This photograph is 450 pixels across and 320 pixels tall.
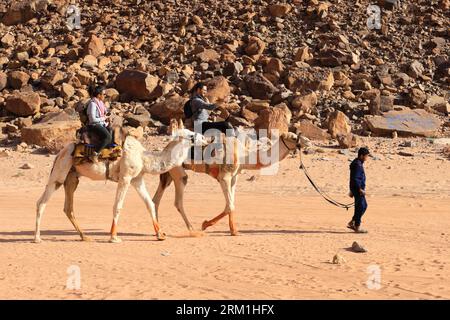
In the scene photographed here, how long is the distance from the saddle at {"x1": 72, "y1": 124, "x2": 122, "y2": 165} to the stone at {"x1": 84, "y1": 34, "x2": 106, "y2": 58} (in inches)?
1000

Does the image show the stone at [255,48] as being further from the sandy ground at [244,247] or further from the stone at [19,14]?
the sandy ground at [244,247]

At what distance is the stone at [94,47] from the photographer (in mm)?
36531

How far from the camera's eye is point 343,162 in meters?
22.8

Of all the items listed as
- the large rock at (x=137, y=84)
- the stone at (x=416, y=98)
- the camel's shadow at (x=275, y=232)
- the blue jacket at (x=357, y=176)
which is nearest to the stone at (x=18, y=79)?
the large rock at (x=137, y=84)

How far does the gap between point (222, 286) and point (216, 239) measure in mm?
3346

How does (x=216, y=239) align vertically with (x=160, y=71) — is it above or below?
below

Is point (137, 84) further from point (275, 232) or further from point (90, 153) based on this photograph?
point (90, 153)

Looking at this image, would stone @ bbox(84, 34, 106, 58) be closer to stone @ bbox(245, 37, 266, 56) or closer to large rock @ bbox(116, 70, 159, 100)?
large rock @ bbox(116, 70, 159, 100)

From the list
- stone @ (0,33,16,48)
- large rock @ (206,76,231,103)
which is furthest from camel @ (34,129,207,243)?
stone @ (0,33,16,48)

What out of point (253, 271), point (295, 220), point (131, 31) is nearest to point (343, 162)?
point (295, 220)

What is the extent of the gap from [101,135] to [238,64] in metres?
22.7

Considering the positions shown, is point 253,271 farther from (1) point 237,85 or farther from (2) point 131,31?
(2) point 131,31

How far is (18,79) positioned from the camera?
110 feet
